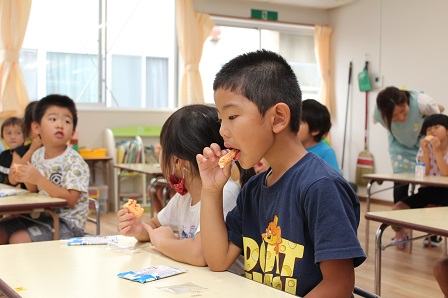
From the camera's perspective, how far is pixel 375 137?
7785 millimetres

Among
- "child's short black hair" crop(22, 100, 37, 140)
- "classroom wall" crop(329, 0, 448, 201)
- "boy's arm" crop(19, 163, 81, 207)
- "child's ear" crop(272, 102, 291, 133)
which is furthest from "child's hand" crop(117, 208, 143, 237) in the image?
"classroom wall" crop(329, 0, 448, 201)

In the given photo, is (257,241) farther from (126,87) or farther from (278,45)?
(278,45)

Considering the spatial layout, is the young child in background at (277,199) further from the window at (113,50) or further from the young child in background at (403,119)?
the window at (113,50)

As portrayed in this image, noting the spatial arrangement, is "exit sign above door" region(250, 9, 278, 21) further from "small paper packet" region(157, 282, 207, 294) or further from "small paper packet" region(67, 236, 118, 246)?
"small paper packet" region(157, 282, 207, 294)

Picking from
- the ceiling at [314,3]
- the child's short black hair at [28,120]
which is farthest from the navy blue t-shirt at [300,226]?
the ceiling at [314,3]

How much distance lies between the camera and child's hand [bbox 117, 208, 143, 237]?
67.8 inches

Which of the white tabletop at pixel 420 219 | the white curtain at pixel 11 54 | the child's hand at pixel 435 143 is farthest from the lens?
the white curtain at pixel 11 54

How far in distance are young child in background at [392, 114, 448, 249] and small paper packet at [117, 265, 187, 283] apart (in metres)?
3.34

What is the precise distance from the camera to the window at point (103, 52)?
6.80 m

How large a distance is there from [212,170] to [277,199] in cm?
21

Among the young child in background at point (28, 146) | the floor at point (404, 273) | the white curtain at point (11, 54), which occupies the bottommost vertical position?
the floor at point (404, 273)

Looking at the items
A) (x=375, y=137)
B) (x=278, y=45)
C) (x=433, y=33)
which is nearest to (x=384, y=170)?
(x=375, y=137)

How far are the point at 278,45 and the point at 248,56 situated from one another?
286 inches

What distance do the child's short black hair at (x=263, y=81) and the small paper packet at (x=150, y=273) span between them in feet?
1.43
